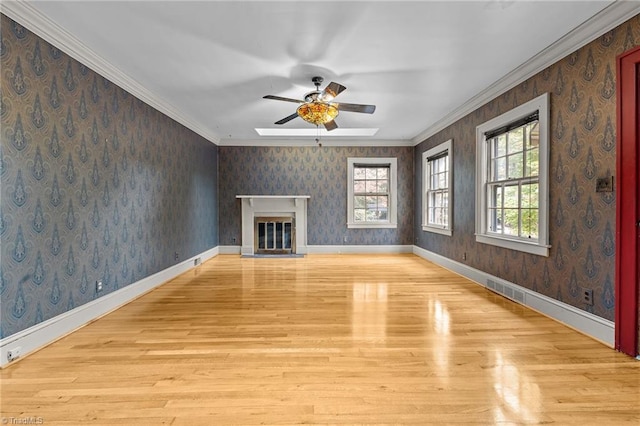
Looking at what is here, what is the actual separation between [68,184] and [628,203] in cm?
445

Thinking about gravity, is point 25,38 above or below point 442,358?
above

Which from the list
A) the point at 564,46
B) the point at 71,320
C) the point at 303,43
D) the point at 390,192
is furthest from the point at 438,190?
the point at 71,320

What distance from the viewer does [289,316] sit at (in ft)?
9.59

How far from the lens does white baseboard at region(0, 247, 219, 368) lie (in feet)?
6.83

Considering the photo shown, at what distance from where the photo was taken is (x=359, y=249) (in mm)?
6770

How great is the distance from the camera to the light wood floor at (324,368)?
155cm

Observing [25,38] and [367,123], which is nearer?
[25,38]

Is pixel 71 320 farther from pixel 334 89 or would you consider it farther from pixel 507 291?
pixel 507 291

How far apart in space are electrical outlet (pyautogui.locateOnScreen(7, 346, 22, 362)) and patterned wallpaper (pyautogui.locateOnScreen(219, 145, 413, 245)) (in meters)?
4.58

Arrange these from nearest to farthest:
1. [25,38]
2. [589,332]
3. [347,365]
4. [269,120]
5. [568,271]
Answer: [347,365]
[25,38]
[589,332]
[568,271]
[269,120]

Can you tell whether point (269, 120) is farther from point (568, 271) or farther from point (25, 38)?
point (568, 271)

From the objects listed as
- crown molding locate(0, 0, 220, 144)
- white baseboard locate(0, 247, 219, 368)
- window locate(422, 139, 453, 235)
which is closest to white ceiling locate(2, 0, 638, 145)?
crown molding locate(0, 0, 220, 144)

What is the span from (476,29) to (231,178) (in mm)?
5405

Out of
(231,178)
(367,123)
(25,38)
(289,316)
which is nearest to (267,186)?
(231,178)
